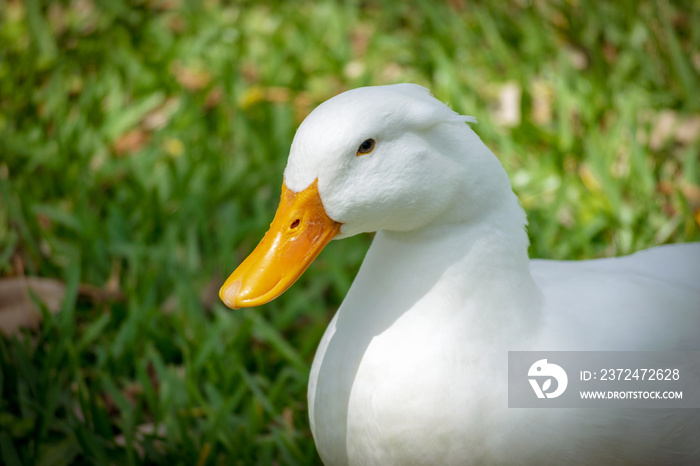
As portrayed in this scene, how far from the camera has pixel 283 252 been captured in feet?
4.81

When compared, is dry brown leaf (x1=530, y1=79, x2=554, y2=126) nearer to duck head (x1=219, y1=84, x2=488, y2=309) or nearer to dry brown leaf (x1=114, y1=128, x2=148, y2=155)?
dry brown leaf (x1=114, y1=128, x2=148, y2=155)

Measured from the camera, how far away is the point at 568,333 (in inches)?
62.6

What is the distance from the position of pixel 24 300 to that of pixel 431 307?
Answer: 1558 mm

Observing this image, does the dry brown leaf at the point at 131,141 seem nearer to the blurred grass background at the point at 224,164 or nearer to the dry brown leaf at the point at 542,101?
the blurred grass background at the point at 224,164

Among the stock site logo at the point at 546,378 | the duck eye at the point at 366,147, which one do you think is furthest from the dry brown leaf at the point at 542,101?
the duck eye at the point at 366,147

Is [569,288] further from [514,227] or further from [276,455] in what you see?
[276,455]

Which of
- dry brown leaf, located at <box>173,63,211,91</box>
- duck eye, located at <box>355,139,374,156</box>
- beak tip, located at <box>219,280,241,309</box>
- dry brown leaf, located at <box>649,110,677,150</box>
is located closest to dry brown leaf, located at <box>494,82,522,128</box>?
dry brown leaf, located at <box>649,110,677,150</box>

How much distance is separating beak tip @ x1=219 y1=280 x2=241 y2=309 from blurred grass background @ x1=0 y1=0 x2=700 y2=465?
72 centimetres

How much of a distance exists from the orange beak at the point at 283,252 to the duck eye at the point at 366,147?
0.44 feet

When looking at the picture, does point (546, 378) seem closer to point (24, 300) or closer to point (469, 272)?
point (469, 272)

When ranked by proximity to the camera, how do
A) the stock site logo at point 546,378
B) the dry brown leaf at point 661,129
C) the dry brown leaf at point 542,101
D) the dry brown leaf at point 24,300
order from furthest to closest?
the dry brown leaf at point 542,101 → the dry brown leaf at point 661,129 → the dry brown leaf at point 24,300 → the stock site logo at point 546,378

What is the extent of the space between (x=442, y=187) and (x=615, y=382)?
1.96 ft

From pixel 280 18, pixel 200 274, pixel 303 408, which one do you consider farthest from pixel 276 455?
pixel 280 18

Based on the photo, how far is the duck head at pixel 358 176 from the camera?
4.46ft
